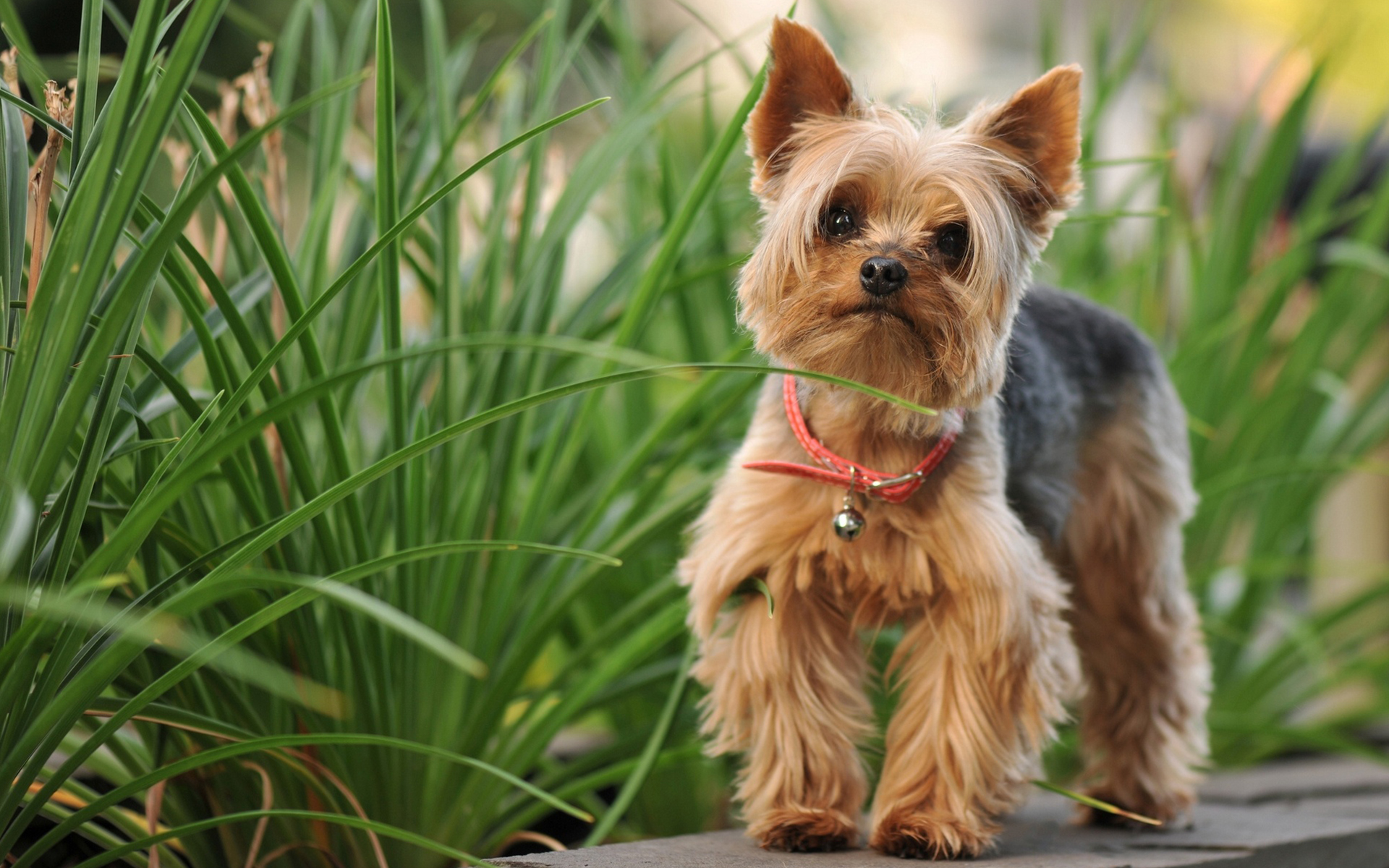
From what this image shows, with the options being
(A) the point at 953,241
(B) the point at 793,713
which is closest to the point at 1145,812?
(B) the point at 793,713

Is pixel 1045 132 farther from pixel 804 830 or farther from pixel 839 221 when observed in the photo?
pixel 804 830

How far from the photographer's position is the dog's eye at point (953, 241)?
175 centimetres

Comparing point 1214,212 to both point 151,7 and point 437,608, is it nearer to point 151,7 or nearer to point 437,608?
point 437,608

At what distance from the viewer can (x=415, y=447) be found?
138 centimetres

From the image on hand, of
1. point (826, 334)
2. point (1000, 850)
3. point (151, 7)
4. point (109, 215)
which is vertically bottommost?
point (1000, 850)

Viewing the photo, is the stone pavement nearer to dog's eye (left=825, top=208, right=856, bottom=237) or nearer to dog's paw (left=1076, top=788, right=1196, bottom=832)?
dog's paw (left=1076, top=788, right=1196, bottom=832)

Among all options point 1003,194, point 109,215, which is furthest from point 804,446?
point 109,215

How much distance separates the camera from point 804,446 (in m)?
1.85

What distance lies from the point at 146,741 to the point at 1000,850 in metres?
1.36

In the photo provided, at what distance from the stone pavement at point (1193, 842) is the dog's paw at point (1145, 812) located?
0.04 m

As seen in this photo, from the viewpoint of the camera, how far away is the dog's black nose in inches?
65.4

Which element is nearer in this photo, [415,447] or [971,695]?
[415,447]

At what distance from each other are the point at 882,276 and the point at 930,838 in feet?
2.69

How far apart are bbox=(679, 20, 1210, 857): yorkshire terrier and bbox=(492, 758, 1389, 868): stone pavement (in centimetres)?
9
